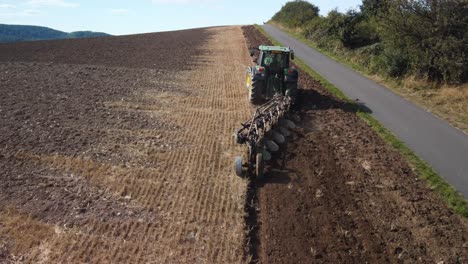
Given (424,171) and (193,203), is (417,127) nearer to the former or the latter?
Answer: (424,171)

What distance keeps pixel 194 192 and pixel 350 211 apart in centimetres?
355

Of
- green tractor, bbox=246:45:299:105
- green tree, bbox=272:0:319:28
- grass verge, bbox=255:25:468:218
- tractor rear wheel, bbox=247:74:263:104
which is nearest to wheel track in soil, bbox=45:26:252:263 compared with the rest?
tractor rear wheel, bbox=247:74:263:104

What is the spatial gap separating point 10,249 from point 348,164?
818 centimetres

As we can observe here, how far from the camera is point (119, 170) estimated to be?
11.0m

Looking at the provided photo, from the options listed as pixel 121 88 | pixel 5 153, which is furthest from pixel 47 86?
pixel 5 153

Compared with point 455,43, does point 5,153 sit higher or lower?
lower

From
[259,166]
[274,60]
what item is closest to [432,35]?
[274,60]

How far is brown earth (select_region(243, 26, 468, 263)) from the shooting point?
25.4 feet

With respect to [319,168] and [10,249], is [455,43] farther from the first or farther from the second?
[10,249]

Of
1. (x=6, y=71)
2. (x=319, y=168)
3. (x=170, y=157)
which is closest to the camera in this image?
(x=319, y=168)

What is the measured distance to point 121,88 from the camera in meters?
20.0

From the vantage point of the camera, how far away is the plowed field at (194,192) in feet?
25.7

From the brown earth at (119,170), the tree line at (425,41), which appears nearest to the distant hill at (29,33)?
the brown earth at (119,170)

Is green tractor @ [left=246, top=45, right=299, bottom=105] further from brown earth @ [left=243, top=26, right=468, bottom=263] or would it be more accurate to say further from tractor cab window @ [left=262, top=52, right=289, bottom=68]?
brown earth @ [left=243, top=26, right=468, bottom=263]
